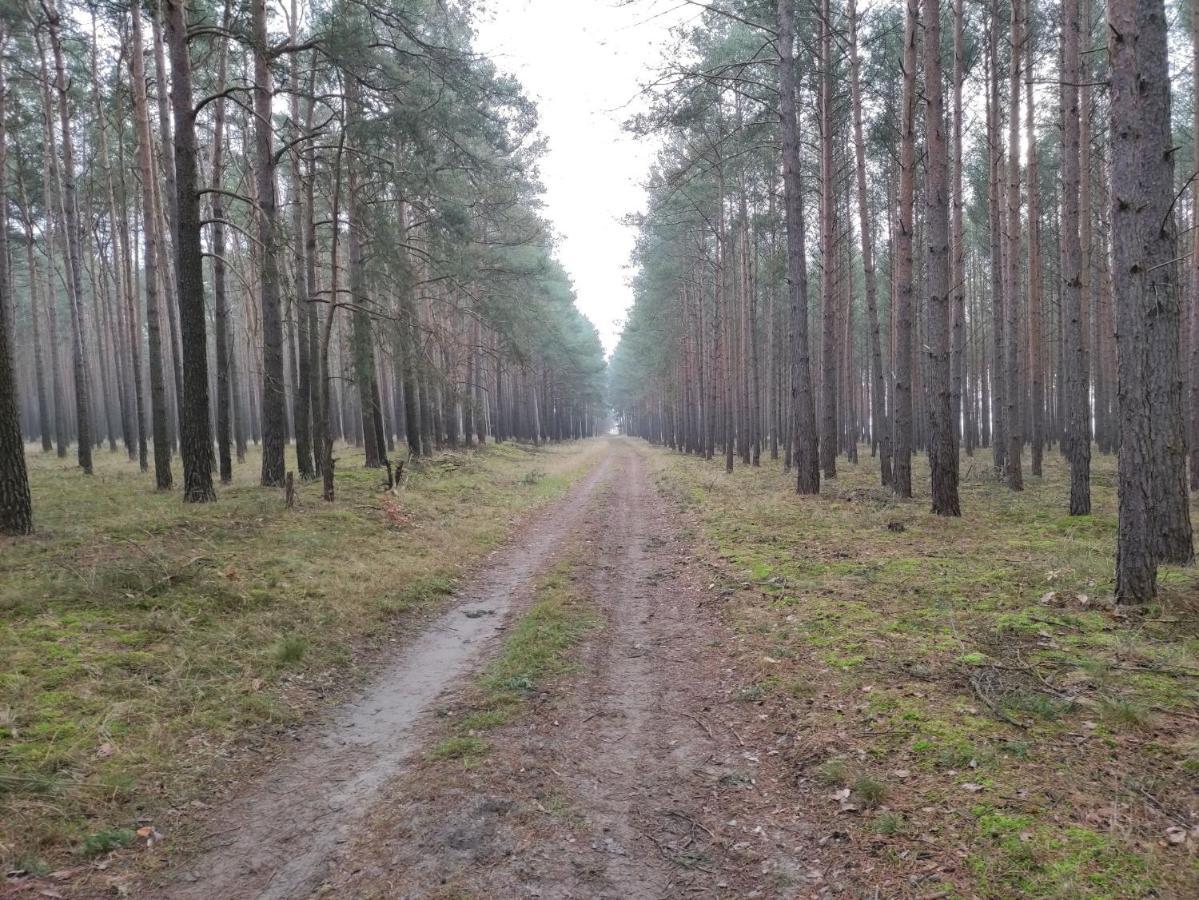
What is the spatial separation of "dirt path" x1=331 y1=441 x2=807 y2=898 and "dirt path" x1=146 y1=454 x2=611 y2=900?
0.76ft

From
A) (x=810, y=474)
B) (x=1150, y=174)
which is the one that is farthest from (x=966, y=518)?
(x=1150, y=174)

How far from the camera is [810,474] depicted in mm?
15367

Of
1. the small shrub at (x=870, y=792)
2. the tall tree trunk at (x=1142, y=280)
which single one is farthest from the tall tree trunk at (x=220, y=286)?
the small shrub at (x=870, y=792)

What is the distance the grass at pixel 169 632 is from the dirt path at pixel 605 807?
1.62 meters

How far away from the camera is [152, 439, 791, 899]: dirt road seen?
10.9ft

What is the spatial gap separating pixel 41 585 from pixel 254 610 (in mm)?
1965

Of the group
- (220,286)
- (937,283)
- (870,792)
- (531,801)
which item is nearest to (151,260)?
(220,286)

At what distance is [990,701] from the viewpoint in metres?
4.45

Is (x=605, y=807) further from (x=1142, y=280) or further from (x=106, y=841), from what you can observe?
(x=1142, y=280)

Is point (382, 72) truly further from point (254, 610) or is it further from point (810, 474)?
point (810, 474)

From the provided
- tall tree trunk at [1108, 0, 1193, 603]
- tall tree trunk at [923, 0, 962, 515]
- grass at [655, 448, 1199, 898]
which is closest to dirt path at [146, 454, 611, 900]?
grass at [655, 448, 1199, 898]

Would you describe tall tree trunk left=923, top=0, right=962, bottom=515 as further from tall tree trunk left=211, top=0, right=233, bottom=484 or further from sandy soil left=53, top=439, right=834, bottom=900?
tall tree trunk left=211, top=0, right=233, bottom=484

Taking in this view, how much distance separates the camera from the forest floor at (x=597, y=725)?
3.32 metres

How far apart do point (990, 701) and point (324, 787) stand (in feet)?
14.0
